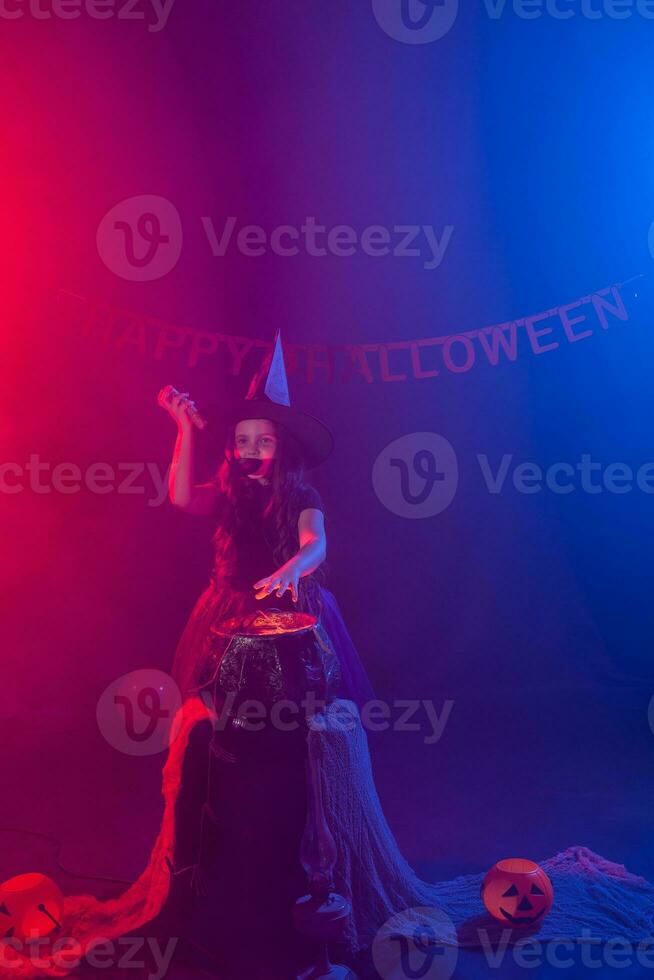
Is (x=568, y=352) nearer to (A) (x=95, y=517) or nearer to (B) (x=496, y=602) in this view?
(B) (x=496, y=602)

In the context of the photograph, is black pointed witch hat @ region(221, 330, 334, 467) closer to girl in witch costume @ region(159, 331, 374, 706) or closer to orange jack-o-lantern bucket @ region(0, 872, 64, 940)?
girl in witch costume @ region(159, 331, 374, 706)

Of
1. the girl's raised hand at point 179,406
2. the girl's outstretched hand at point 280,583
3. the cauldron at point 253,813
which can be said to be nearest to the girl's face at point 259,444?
the girl's raised hand at point 179,406

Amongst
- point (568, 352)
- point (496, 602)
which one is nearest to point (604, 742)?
point (496, 602)

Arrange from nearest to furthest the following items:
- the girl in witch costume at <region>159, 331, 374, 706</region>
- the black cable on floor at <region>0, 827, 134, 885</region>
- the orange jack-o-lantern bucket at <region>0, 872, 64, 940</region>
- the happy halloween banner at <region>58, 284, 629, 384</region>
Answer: the orange jack-o-lantern bucket at <region>0, 872, 64, 940</region> → the girl in witch costume at <region>159, 331, 374, 706</region> → the black cable on floor at <region>0, 827, 134, 885</region> → the happy halloween banner at <region>58, 284, 629, 384</region>

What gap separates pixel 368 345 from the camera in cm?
362

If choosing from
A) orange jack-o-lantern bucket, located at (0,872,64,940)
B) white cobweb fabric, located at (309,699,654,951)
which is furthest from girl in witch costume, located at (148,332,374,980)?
orange jack-o-lantern bucket, located at (0,872,64,940)

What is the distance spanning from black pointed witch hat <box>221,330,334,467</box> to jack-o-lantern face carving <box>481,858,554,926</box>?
1.43 metres

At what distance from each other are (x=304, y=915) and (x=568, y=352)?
283 cm

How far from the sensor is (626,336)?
13.3 feet

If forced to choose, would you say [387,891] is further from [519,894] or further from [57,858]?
[57,858]

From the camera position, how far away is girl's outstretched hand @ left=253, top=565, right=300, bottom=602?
2404mm

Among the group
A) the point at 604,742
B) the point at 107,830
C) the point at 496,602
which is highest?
the point at 496,602

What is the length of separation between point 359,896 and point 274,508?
1.21 meters

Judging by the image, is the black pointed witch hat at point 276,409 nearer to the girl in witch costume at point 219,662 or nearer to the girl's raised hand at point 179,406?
the girl in witch costume at point 219,662
